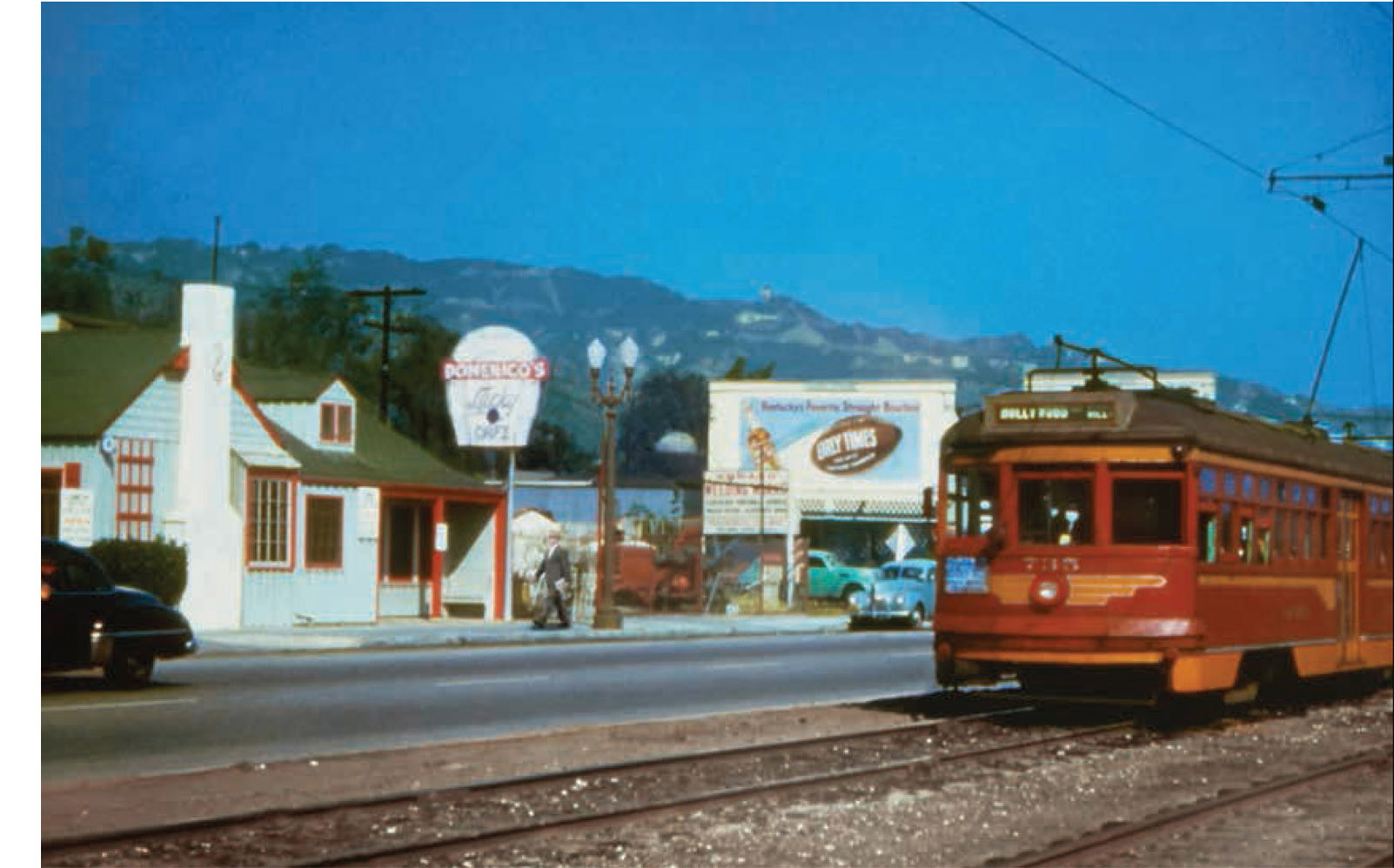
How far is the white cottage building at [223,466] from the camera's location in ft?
43.4

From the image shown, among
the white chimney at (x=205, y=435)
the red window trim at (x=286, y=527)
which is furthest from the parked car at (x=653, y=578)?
the white chimney at (x=205, y=435)

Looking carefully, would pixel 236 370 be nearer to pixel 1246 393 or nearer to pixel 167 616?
pixel 167 616

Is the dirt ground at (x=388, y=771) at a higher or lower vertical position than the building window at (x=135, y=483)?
lower

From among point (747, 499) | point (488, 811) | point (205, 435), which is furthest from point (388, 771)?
point (747, 499)

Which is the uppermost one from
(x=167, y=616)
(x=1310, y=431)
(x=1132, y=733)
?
(x=1310, y=431)

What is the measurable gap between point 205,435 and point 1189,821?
694cm

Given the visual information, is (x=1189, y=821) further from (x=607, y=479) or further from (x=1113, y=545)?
(x=607, y=479)

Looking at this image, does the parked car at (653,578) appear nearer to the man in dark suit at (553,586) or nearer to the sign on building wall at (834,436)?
the man in dark suit at (553,586)

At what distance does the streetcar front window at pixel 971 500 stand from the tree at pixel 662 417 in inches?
103

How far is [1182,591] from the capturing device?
16.2 metres

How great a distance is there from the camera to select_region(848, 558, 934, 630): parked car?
134ft

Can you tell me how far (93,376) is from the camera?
45.3 feet

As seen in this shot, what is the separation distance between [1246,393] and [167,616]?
10496 millimetres
